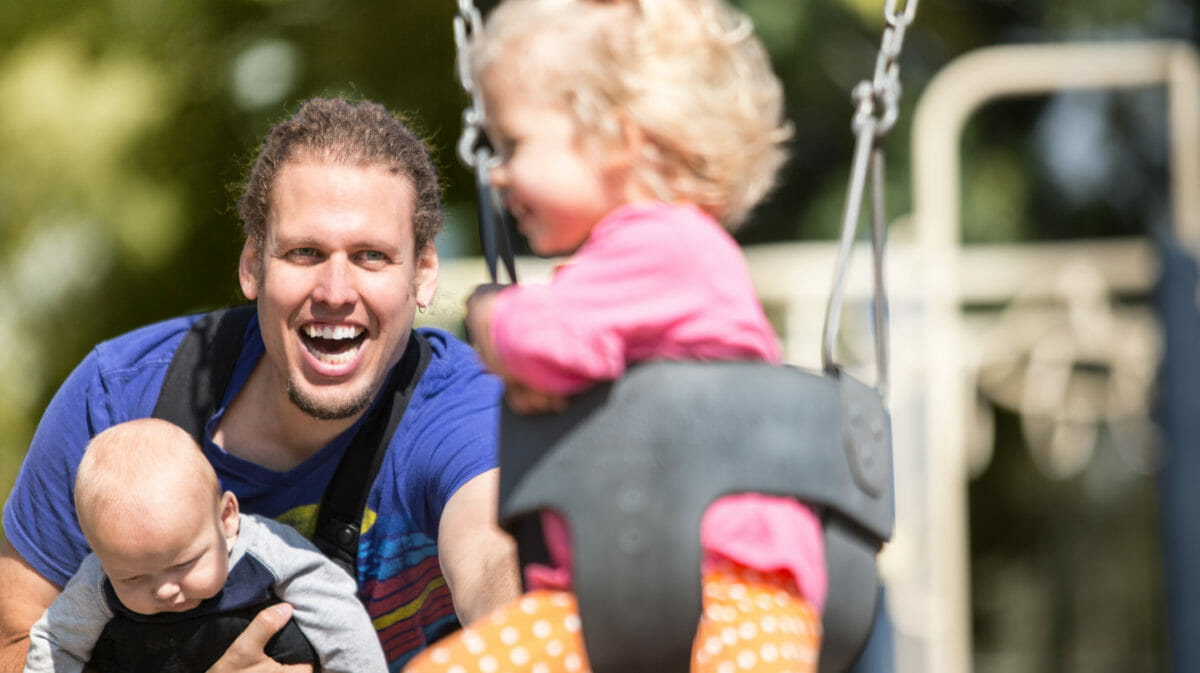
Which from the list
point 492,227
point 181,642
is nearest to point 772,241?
point 181,642

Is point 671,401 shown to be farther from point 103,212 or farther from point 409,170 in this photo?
point 103,212

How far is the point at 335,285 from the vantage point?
1905mm

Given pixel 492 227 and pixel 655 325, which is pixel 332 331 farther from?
pixel 655 325

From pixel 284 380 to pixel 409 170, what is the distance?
0.35 m

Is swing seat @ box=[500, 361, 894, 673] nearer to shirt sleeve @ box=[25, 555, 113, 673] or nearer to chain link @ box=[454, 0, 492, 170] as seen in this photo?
chain link @ box=[454, 0, 492, 170]

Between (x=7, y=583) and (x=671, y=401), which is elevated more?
(x=671, y=401)

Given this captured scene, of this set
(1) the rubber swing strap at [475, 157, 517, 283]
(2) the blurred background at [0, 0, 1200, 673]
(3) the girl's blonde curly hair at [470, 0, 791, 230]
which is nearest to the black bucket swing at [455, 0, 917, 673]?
(3) the girl's blonde curly hair at [470, 0, 791, 230]

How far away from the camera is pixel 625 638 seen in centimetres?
125

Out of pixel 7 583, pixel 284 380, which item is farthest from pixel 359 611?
pixel 7 583

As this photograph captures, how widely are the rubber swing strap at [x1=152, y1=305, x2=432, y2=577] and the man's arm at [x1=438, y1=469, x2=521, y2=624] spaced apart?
15cm

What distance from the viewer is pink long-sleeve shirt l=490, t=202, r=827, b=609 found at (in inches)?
49.4

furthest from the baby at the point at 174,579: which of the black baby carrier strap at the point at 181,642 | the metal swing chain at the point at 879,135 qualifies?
the metal swing chain at the point at 879,135

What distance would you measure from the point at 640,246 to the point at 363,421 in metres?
0.85

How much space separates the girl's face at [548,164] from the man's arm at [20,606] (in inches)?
44.1
